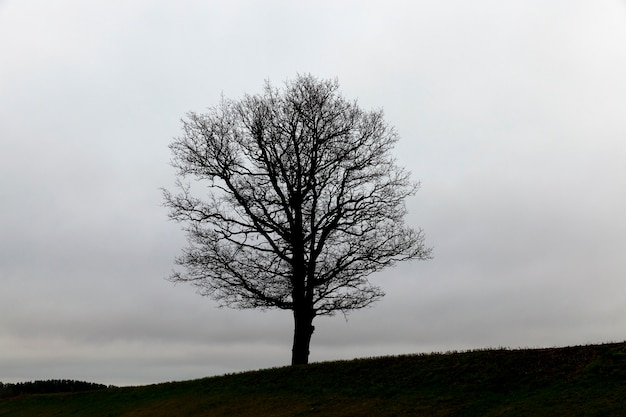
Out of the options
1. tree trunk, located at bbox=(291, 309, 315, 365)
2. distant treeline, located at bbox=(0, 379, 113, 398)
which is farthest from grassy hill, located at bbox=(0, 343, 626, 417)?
distant treeline, located at bbox=(0, 379, 113, 398)

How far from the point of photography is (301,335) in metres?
28.6

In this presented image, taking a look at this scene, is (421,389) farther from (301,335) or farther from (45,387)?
(45,387)

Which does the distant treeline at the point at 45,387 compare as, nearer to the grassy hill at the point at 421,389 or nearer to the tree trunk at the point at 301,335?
the grassy hill at the point at 421,389

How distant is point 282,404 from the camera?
22.4 m

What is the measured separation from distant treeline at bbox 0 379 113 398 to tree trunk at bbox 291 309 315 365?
11933 millimetres

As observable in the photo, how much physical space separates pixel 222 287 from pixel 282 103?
28.6 feet

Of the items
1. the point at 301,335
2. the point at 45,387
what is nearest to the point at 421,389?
the point at 301,335

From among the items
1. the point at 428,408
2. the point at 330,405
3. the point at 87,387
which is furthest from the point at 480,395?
the point at 87,387

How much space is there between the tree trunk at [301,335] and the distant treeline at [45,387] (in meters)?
11.9

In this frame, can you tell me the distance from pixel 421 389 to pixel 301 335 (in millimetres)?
8335

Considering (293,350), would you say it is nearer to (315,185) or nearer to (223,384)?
(223,384)

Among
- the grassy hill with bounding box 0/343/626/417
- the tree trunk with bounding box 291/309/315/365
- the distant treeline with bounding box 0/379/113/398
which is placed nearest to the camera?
the grassy hill with bounding box 0/343/626/417

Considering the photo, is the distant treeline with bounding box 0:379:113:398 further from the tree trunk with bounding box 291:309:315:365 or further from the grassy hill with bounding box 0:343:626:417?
the tree trunk with bounding box 291:309:315:365

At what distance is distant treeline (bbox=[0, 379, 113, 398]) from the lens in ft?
119
